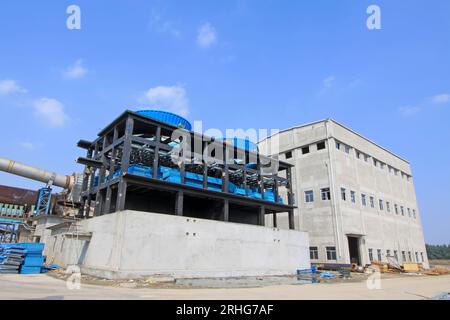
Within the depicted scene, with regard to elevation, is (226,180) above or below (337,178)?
below

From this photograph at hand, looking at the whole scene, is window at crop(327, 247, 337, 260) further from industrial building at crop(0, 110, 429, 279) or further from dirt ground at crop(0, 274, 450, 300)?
dirt ground at crop(0, 274, 450, 300)

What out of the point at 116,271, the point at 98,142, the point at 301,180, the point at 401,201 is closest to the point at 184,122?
the point at 98,142

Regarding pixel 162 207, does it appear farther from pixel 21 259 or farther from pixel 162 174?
pixel 21 259

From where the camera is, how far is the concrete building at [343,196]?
31078mm

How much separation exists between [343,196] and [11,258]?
2965 centimetres

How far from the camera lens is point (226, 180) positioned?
23.2m

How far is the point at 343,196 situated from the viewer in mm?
31859

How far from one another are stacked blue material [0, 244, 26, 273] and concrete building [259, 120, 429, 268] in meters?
26.6

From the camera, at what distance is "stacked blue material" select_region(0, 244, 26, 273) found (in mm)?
15336

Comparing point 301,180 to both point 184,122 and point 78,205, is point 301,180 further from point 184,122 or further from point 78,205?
point 78,205

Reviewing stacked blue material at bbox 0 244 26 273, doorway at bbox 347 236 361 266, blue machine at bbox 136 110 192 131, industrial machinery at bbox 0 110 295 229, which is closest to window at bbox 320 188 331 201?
industrial machinery at bbox 0 110 295 229

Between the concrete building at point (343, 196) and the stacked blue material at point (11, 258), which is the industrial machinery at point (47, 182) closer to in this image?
the stacked blue material at point (11, 258)

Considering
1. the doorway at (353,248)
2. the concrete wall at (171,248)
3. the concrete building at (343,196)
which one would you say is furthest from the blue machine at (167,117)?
the doorway at (353,248)

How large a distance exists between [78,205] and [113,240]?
12077 mm
